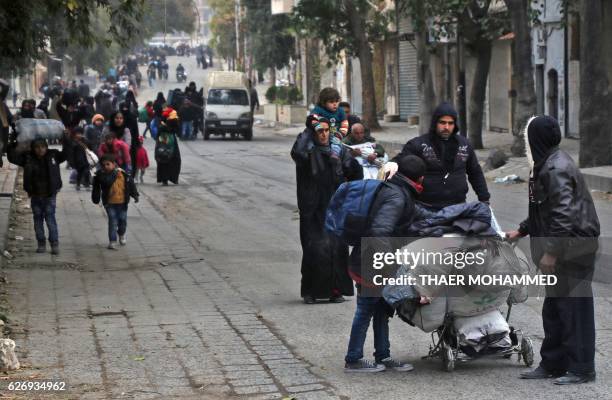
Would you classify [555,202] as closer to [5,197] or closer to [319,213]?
[319,213]

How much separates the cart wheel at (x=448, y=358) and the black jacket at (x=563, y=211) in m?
0.86

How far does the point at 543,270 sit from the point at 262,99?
68459 millimetres

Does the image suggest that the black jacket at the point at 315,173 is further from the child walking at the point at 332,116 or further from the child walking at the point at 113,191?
the child walking at the point at 113,191

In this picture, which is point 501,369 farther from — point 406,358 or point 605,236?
point 605,236

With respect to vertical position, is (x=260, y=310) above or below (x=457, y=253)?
below

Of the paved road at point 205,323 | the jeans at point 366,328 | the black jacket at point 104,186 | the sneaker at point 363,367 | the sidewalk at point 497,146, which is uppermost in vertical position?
the black jacket at point 104,186

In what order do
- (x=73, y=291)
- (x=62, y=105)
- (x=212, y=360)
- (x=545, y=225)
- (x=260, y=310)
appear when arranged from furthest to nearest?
(x=62, y=105)
(x=73, y=291)
(x=260, y=310)
(x=212, y=360)
(x=545, y=225)

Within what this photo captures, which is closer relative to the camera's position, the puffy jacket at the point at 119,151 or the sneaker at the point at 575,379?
the sneaker at the point at 575,379

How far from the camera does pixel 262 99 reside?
75.4 metres

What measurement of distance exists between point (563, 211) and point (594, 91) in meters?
15.7

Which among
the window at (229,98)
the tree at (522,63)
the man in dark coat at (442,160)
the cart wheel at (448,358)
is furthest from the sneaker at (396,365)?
the window at (229,98)

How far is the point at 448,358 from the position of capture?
7727 millimetres

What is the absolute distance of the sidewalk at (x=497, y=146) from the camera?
20844 millimetres

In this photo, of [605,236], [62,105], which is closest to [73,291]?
[605,236]
